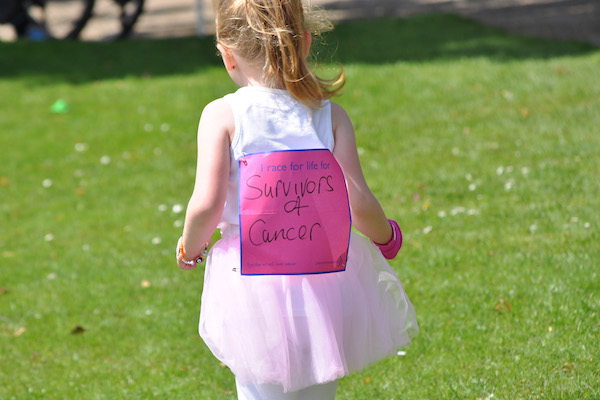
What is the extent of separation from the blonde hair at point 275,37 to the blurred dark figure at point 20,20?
11685mm

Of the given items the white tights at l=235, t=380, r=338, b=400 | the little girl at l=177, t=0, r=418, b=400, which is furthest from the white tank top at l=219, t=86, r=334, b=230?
the white tights at l=235, t=380, r=338, b=400

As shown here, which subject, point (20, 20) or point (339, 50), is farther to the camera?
point (20, 20)

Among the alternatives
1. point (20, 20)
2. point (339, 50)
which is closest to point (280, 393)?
point (339, 50)

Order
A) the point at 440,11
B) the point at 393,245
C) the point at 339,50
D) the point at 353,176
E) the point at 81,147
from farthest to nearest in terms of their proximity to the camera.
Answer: the point at 440,11 → the point at 339,50 → the point at 81,147 → the point at 393,245 → the point at 353,176

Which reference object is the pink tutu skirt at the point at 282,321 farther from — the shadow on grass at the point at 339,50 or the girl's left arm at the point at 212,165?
the shadow on grass at the point at 339,50

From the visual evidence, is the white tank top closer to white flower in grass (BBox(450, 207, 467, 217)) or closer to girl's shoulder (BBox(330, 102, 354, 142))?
girl's shoulder (BBox(330, 102, 354, 142))

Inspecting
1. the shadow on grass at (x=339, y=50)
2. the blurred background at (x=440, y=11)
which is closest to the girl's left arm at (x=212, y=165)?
the shadow on grass at (x=339, y=50)

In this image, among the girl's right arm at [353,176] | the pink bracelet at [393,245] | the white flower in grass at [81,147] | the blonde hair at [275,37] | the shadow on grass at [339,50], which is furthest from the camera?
the shadow on grass at [339,50]

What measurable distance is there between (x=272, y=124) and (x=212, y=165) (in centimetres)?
23

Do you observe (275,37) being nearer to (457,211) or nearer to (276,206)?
(276,206)

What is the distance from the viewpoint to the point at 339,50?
11.7 m

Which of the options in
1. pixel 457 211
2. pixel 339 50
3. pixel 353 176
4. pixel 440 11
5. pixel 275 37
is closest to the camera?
pixel 275 37

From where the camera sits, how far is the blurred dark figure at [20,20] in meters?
12.6

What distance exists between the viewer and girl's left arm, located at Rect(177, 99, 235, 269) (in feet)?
7.25
